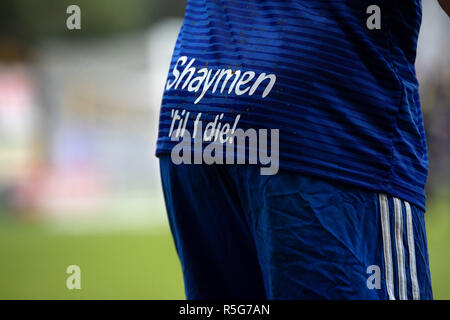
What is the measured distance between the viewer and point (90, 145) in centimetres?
1184

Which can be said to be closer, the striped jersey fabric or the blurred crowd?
the striped jersey fabric

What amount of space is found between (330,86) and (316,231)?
284 mm

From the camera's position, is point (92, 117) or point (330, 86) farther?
point (92, 117)

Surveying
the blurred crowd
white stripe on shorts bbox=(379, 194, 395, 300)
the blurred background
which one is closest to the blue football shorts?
white stripe on shorts bbox=(379, 194, 395, 300)

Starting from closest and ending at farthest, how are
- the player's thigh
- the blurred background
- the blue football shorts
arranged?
the blue football shorts, the player's thigh, the blurred background

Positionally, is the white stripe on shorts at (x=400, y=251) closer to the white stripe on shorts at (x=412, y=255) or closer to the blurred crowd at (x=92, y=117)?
the white stripe on shorts at (x=412, y=255)

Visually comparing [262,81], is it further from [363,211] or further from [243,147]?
[363,211]

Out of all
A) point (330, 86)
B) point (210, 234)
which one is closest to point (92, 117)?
point (210, 234)

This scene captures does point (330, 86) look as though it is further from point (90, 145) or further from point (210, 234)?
point (90, 145)

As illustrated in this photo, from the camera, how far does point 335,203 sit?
48.8 inches

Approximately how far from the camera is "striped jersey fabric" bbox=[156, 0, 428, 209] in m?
1.27

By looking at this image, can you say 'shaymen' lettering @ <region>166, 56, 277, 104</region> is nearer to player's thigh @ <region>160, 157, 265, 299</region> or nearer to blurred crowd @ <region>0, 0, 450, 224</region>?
player's thigh @ <region>160, 157, 265, 299</region>

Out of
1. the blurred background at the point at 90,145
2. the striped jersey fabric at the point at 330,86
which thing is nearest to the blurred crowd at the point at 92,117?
the blurred background at the point at 90,145

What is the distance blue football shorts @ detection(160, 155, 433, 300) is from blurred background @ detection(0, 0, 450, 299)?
4793 millimetres
